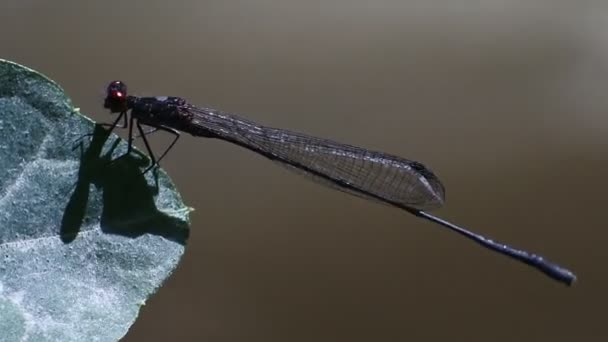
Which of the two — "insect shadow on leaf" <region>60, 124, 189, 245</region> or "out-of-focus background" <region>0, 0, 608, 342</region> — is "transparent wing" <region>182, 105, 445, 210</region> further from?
"out-of-focus background" <region>0, 0, 608, 342</region>

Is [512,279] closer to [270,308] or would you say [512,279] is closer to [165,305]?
[270,308]

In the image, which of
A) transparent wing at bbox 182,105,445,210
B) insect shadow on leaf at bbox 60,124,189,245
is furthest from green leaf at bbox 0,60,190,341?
transparent wing at bbox 182,105,445,210

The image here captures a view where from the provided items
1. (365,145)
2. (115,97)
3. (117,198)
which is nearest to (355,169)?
(115,97)

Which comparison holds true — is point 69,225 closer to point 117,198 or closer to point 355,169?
point 117,198

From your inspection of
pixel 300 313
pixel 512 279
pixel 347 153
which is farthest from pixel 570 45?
pixel 347 153

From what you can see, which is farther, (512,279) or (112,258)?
(512,279)

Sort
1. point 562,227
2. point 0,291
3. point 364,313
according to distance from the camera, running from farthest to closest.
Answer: point 562,227, point 364,313, point 0,291
